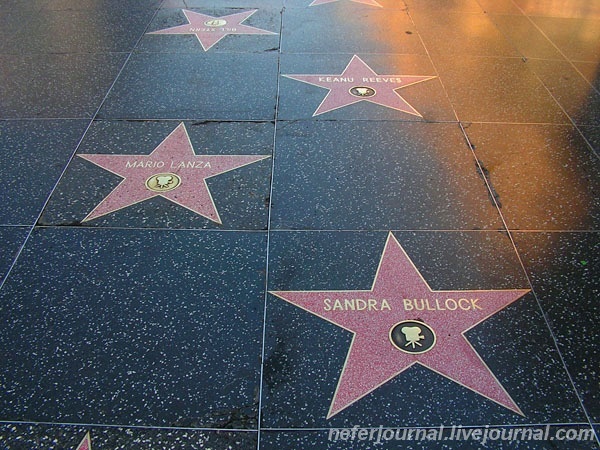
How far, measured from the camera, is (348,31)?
203 inches

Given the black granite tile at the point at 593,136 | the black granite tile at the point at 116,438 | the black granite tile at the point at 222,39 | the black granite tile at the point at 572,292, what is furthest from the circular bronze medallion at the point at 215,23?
the black granite tile at the point at 116,438

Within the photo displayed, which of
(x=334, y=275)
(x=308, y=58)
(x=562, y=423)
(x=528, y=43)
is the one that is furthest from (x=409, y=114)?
(x=562, y=423)

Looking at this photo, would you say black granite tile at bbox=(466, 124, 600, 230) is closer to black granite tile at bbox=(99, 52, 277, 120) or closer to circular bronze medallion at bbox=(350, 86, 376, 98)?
circular bronze medallion at bbox=(350, 86, 376, 98)

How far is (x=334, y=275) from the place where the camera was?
255 centimetres

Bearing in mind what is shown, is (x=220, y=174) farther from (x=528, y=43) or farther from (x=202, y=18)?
(x=528, y=43)

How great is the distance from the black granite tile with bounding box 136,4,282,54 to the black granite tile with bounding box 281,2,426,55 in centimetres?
15

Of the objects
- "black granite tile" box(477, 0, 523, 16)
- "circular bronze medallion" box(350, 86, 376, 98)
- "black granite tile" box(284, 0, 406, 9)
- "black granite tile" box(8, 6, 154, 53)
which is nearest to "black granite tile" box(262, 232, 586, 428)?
"circular bronze medallion" box(350, 86, 376, 98)

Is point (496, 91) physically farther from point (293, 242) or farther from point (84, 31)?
point (84, 31)

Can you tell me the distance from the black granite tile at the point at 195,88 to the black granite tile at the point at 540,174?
1.68 m

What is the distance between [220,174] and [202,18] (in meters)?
2.98

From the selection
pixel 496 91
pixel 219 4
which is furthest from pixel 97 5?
pixel 496 91

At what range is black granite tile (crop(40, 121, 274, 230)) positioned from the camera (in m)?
2.89

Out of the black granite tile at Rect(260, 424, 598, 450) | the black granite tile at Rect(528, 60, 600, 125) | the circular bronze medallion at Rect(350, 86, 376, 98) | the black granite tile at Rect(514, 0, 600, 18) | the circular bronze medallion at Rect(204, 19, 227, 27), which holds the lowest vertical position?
the black granite tile at Rect(260, 424, 598, 450)

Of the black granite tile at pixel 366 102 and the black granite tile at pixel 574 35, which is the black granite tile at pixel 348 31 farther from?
the black granite tile at pixel 574 35
